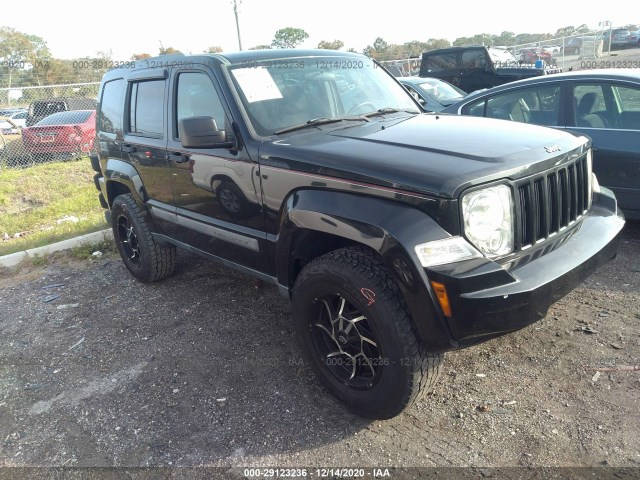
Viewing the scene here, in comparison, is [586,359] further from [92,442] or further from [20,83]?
[20,83]

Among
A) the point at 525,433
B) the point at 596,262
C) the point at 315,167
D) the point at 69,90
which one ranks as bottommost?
the point at 525,433

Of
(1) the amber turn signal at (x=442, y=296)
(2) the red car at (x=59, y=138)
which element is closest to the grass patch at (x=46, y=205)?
(2) the red car at (x=59, y=138)

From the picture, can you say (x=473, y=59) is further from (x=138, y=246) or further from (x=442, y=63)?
(x=138, y=246)

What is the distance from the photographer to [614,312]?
3582 millimetres

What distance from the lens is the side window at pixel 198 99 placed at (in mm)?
3432

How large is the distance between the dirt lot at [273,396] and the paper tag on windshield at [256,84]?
171 centimetres

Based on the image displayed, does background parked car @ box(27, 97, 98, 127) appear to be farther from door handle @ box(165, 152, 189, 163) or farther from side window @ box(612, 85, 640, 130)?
side window @ box(612, 85, 640, 130)

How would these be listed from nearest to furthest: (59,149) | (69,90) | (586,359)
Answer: (586,359), (59,149), (69,90)

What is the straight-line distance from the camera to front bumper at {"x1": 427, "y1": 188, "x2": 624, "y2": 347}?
2.23 metres

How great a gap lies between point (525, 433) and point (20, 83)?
100 feet

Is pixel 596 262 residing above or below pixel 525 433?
above

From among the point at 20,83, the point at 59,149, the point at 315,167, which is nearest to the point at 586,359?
the point at 315,167

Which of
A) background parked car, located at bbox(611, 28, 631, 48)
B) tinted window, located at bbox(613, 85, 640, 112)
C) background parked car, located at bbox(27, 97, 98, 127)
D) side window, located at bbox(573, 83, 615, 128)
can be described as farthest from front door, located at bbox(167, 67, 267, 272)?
background parked car, located at bbox(611, 28, 631, 48)

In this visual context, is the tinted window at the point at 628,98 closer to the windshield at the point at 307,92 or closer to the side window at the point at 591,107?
the side window at the point at 591,107
